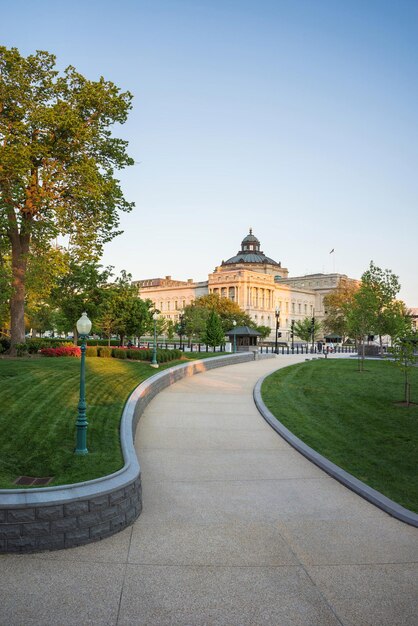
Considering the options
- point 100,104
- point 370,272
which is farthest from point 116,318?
point 370,272

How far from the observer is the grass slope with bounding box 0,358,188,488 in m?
9.48

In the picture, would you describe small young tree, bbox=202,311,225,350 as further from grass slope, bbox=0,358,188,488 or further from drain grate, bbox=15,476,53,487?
drain grate, bbox=15,476,53,487

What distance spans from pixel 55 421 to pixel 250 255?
512 ft

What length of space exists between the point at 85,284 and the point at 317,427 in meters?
26.9

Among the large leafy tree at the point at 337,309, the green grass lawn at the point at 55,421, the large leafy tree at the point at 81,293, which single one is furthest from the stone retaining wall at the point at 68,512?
the large leafy tree at the point at 337,309

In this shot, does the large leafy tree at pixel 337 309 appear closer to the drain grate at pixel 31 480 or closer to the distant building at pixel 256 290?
the distant building at pixel 256 290

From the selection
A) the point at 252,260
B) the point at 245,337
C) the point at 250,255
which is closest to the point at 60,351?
the point at 245,337

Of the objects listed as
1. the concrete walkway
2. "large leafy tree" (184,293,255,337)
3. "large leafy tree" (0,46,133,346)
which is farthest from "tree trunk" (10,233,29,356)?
"large leafy tree" (184,293,255,337)

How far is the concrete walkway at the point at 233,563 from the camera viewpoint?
549 cm

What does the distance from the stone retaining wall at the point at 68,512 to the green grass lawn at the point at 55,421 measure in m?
0.89

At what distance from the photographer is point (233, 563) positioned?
662 cm

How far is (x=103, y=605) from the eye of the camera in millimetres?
5582

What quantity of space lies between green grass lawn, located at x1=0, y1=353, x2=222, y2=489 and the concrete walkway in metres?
1.35

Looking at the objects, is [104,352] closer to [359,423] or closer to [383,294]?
[359,423]
